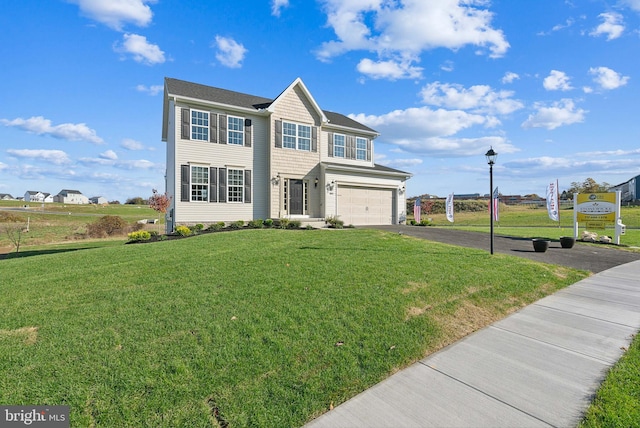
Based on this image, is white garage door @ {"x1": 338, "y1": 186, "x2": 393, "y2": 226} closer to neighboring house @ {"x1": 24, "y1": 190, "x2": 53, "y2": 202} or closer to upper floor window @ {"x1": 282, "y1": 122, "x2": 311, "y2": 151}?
upper floor window @ {"x1": 282, "y1": 122, "x2": 311, "y2": 151}

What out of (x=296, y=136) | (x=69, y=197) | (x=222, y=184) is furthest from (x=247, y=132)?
(x=69, y=197)

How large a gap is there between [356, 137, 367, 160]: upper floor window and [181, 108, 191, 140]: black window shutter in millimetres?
11158

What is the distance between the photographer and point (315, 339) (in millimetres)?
4012

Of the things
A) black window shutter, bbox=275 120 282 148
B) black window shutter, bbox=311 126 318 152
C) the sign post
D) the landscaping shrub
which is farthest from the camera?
the landscaping shrub

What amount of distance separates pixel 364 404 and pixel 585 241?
16338mm

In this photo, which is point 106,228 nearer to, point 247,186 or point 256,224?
point 247,186

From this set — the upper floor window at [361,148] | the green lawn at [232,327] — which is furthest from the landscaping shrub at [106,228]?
the upper floor window at [361,148]

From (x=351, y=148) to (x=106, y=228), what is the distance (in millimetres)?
20819

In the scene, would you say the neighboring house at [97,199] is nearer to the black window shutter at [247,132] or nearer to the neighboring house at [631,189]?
the black window shutter at [247,132]

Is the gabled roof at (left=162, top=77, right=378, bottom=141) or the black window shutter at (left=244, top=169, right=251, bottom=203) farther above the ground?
the gabled roof at (left=162, top=77, right=378, bottom=141)

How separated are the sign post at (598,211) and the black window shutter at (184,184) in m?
18.7

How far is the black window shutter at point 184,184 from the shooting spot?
611 inches

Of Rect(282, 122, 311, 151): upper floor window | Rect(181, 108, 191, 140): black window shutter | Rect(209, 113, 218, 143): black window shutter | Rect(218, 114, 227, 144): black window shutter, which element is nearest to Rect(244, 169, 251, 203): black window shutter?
Rect(218, 114, 227, 144): black window shutter

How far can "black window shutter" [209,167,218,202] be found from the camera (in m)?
16.4
